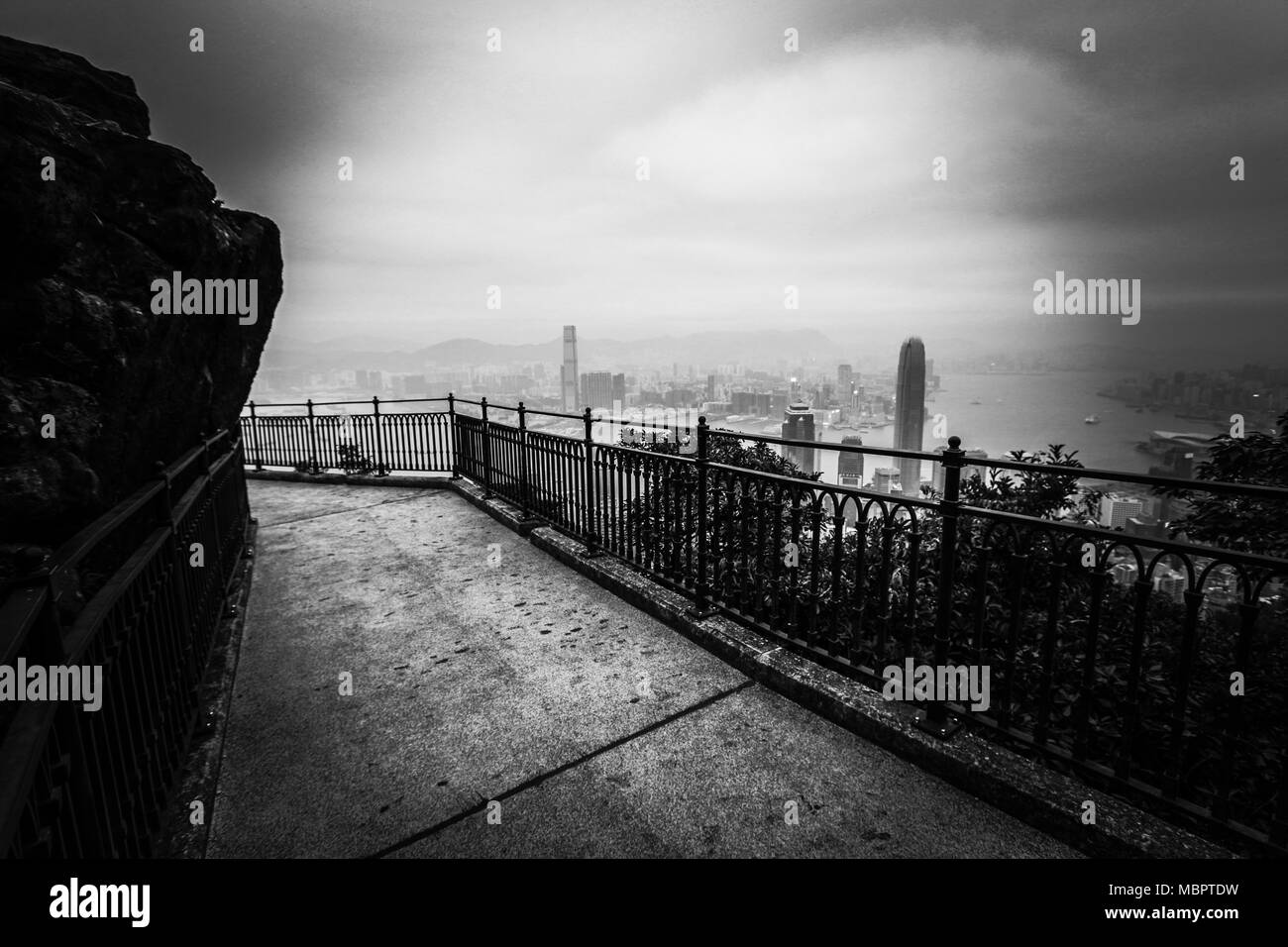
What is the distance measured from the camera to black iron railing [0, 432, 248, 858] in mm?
1365

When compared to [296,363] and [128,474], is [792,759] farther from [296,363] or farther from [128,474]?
[296,363]

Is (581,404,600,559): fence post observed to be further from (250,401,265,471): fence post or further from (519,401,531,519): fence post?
(250,401,265,471): fence post

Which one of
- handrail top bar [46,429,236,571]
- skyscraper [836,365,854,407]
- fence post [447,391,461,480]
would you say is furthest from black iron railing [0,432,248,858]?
skyscraper [836,365,854,407]

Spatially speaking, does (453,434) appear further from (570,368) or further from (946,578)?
(570,368)

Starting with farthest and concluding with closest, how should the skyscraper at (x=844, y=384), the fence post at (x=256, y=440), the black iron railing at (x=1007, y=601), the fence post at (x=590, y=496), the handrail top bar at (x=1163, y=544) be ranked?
1. the skyscraper at (x=844, y=384)
2. the fence post at (x=256, y=440)
3. the fence post at (x=590, y=496)
4. the black iron railing at (x=1007, y=601)
5. the handrail top bar at (x=1163, y=544)

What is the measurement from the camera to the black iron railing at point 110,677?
1.37m

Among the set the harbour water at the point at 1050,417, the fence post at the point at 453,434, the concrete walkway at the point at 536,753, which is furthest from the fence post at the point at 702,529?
the harbour water at the point at 1050,417

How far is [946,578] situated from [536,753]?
2310 mm

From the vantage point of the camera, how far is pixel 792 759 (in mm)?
2834

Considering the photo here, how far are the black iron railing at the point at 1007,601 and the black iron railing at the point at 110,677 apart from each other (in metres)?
2.86

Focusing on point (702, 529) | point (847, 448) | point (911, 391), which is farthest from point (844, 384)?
point (847, 448)

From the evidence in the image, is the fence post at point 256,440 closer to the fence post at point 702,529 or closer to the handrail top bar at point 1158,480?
the fence post at point 702,529

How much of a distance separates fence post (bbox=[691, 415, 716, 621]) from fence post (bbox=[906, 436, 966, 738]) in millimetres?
1644
